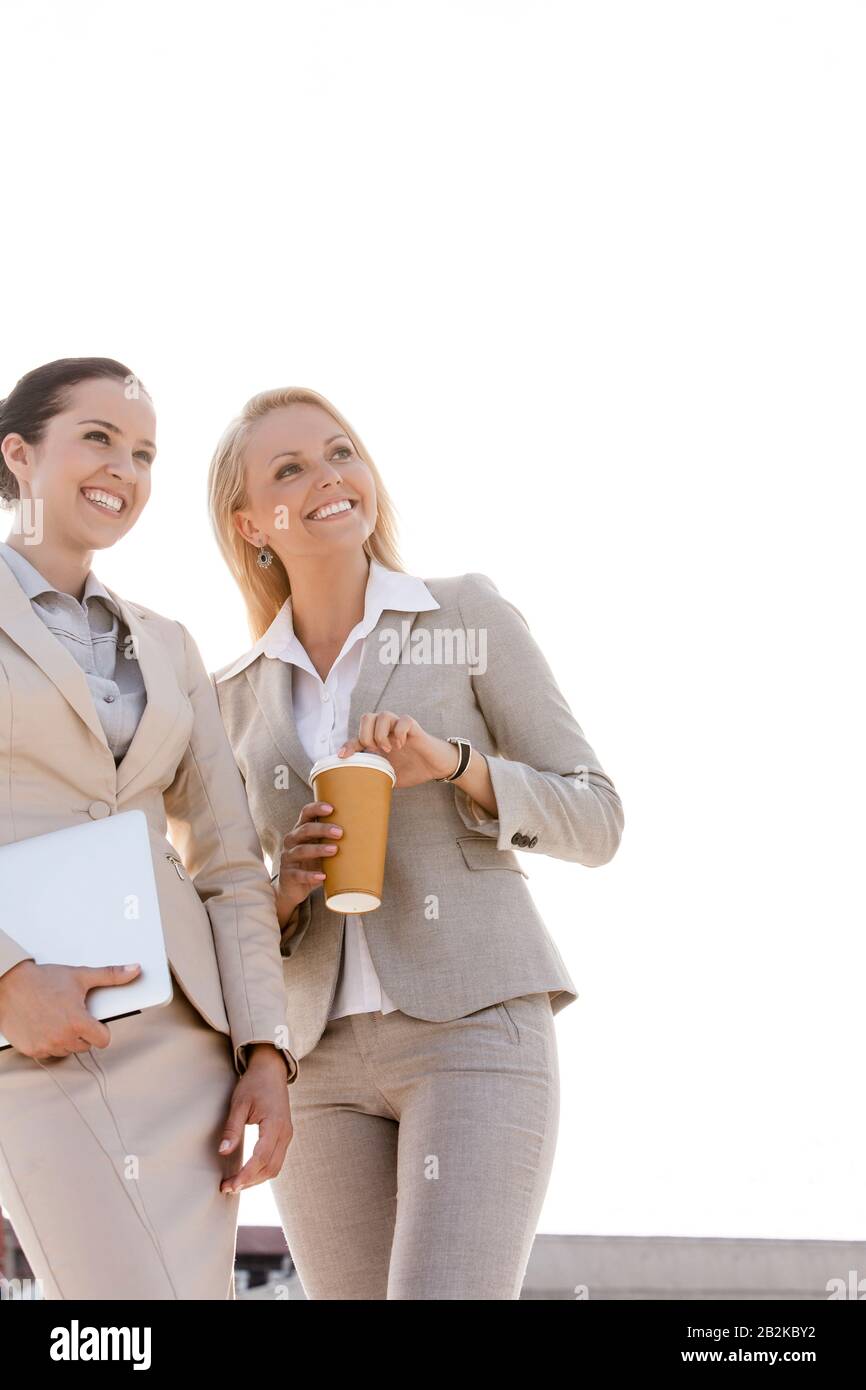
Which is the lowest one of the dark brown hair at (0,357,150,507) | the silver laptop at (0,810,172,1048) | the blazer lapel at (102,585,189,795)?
the silver laptop at (0,810,172,1048)

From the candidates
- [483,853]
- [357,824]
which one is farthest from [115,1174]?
[483,853]

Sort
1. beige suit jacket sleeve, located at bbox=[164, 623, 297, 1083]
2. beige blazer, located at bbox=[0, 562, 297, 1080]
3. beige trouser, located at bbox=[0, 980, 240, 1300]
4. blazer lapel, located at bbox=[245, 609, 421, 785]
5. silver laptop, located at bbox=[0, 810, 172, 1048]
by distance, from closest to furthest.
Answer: beige trouser, located at bbox=[0, 980, 240, 1300], silver laptop, located at bbox=[0, 810, 172, 1048], beige blazer, located at bbox=[0, 562, 297, 1080], beige suit jacket sleeve, located at bbox=[164, 623, 297, 1083], blazer lapel, located at bbox=[245, 609, 421, 785]

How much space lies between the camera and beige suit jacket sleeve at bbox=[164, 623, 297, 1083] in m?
2.64

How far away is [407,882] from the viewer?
3.05m

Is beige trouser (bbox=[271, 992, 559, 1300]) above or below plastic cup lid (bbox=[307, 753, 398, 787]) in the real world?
below

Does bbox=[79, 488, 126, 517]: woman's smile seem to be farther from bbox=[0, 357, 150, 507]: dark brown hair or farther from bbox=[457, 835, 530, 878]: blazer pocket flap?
bbox=[457, 835, 530, 878]: blazer pocket flap

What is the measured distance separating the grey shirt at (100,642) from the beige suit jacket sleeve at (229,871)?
0.62 ft

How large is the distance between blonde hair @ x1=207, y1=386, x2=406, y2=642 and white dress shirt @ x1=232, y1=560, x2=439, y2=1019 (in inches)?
3.7

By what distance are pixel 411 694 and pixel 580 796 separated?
17.9 inches

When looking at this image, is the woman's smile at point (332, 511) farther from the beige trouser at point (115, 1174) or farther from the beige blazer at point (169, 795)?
the beige trouser at point (115, 1174)

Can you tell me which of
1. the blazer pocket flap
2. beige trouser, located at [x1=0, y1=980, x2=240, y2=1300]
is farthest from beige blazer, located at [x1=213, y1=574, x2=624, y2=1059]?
beige trouser, located at [x1=0, y1=980, x2=240, y2=1300]

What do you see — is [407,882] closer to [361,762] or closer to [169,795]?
[361,762]

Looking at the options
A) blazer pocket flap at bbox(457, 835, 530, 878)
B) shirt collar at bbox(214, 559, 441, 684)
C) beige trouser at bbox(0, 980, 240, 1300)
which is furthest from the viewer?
shirt collar at bbox(214, 559, 441, 684)
